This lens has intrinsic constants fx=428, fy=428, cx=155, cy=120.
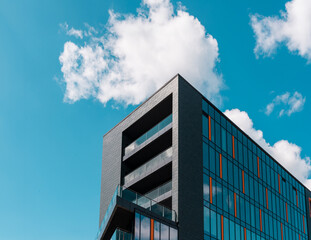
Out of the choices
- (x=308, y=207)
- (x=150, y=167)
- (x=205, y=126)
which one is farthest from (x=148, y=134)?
(x=308, y=207)

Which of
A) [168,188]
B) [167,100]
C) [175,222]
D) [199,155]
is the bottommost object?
[175,222]

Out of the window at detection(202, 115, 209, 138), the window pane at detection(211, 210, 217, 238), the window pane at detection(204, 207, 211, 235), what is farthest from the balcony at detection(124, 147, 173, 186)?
the window pane at detection(211, 210, 217, 238)

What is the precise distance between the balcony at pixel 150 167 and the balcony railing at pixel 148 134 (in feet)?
8.83

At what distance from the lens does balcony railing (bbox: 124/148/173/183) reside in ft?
119

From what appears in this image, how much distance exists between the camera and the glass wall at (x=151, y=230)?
2997 centimetres

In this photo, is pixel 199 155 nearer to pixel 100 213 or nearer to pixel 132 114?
pixel 132 114

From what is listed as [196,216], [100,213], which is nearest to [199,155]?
[196,216]

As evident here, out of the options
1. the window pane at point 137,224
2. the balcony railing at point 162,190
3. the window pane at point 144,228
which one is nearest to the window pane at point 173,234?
the window pane at point 144,228

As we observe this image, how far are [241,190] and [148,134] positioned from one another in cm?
1115

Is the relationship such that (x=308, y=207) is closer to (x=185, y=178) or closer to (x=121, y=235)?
(x=185, y=178)

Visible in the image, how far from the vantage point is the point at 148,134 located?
40.1 m

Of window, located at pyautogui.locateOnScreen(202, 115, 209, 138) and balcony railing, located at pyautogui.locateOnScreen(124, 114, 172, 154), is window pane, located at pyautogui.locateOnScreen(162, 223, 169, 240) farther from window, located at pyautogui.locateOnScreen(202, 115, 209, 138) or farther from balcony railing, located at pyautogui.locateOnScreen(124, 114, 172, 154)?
window, located at pyautogui.locateOnScreen(202, 115, 209, 138)

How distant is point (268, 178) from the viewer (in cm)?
4912

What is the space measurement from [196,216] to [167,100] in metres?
10.9
